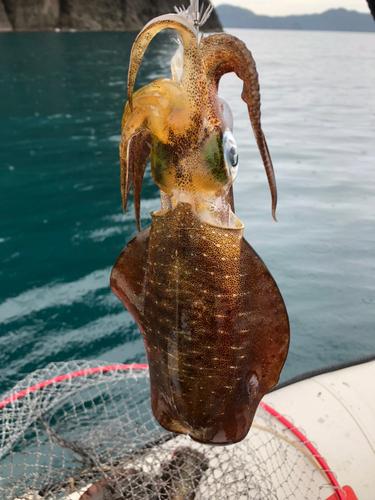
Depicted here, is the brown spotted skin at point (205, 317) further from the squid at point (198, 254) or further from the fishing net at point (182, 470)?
the fishing net at point (182, 470)

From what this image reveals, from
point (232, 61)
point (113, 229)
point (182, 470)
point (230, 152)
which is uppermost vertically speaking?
point (232, 61)

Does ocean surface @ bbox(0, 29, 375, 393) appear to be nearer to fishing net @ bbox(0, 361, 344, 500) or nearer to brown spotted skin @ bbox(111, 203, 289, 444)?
fishing net @ bbox(0, 361, 344, 500)

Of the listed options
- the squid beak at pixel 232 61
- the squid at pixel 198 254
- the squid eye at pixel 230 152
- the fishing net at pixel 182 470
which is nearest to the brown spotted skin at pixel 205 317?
the squid at pixel 198 254

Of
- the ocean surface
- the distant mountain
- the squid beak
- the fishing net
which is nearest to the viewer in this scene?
the squid beak

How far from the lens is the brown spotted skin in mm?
1583

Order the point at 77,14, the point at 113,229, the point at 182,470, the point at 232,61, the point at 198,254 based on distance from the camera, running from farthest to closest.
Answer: the point at 77,14 < the point at 113,229 < the point at 182,470 < the point at 198,254 < the point at 232,61

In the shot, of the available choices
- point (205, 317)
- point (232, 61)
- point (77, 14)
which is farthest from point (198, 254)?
point (77, 14)

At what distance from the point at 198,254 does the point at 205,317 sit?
26cm

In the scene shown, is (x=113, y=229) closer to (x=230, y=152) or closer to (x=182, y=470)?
(x=182, y=470)

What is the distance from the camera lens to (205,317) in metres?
1.64

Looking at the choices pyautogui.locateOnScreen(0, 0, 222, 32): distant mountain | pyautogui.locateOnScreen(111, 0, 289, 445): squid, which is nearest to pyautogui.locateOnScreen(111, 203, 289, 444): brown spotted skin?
pyautogui.locateOnScreen(111, 0, 289, 445): squid

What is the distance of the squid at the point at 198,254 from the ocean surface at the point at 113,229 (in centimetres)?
409

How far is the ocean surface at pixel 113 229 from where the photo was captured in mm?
6160

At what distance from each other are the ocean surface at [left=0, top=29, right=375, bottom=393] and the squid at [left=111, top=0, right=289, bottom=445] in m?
4.09
